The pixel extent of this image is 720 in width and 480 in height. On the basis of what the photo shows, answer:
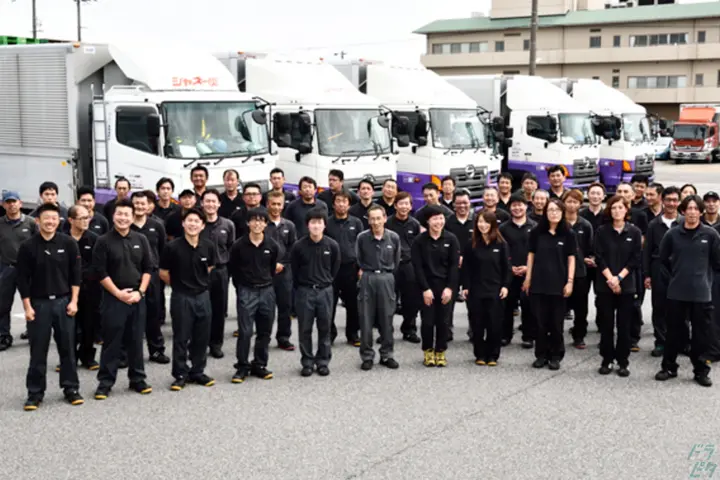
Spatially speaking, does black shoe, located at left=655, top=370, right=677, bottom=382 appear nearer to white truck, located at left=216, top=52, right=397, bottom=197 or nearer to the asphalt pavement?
the asphalt pavement

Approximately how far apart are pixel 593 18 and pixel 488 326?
64.7 m

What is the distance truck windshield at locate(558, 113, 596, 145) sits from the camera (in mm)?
23703

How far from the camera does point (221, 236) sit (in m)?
9.38

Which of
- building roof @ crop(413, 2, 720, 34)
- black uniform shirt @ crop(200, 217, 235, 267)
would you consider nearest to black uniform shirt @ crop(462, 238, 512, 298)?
black uniform shirt @ crop(200, 217, 235, 267)

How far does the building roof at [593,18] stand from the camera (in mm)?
64894

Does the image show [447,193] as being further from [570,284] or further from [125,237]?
[125,237]

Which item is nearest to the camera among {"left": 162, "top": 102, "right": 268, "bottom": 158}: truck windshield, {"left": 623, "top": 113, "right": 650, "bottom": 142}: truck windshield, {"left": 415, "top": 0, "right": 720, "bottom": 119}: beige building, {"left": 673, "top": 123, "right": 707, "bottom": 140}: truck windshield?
{"left": 162, "top": 102, "right": 268, "bottom": 158}: truck windshield

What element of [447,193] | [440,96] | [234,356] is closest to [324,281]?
[234,356]

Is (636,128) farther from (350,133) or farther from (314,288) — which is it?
(314,288)

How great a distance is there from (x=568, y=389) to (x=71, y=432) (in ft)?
15.0

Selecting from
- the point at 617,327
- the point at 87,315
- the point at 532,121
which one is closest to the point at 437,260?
the point at 617,327

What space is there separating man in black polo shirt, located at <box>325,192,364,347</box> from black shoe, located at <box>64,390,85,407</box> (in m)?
3.29

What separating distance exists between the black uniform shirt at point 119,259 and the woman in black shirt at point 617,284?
468 cm

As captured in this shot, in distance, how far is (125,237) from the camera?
26.2ft
